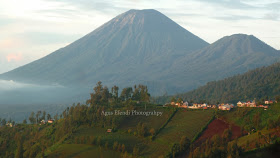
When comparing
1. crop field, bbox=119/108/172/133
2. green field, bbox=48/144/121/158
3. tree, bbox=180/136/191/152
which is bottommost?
green field, bbox=48/144/121/158

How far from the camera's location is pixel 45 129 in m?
87.8

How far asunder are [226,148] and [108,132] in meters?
32.2

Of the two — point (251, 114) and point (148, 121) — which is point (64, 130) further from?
point (251, 114)

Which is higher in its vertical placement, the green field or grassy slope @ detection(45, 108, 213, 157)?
grassy slope @ detection(45, 108, 213, 157)

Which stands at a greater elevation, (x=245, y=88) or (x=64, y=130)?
(x=245, y=88)

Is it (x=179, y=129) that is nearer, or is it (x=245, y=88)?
(x=179, y=129)

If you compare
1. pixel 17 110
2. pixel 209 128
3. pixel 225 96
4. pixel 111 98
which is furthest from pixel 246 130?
pixel 17 110

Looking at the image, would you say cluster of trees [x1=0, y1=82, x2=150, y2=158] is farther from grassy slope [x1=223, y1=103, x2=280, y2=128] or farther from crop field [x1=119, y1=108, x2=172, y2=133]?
grassy slope [x1=223, y1=103, x2=280, y2=128]

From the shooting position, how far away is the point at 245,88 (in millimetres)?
163500

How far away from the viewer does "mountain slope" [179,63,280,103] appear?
14712 centimetres

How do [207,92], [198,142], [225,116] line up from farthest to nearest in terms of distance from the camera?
[207,92]
[225,116]
[198,142]

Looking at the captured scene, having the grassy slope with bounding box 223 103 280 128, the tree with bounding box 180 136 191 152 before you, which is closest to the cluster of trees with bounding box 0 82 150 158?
the tree with bounding box 180 136 191 152

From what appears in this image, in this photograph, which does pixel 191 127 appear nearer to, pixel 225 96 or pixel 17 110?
pixel 225 96

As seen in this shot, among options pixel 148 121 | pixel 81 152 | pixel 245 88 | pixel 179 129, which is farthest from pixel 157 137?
pixel 245 88
